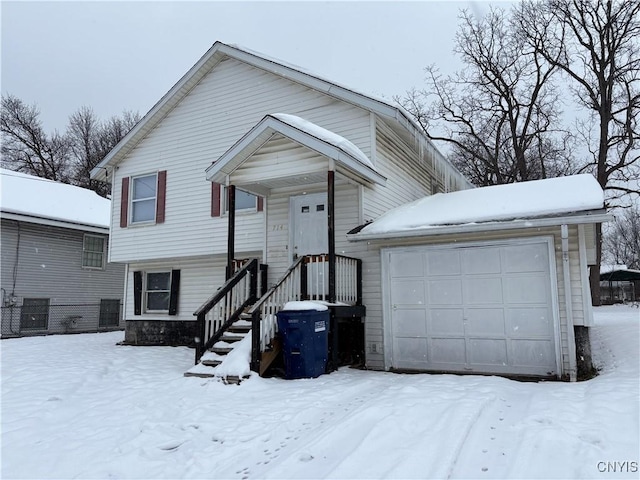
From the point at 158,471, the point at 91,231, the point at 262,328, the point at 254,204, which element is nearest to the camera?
the point at 158,471

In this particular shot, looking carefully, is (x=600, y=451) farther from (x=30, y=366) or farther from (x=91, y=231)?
(x=91, y=231)

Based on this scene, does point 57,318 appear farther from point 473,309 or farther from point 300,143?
point 473,309

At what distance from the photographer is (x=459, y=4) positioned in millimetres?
24422

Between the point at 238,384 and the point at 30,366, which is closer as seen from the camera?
the point at 238,384

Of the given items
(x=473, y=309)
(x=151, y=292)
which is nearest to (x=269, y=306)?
(x=473, y=309)

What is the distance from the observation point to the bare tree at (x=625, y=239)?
155 ft

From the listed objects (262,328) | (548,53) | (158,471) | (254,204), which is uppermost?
(548,53)

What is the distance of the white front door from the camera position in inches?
382

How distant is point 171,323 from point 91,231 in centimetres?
767

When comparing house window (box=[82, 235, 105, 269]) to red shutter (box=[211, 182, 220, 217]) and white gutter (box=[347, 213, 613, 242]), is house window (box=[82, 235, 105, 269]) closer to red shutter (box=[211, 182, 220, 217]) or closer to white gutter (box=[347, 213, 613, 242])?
red shutter (box=[211, 182, 220, 217])

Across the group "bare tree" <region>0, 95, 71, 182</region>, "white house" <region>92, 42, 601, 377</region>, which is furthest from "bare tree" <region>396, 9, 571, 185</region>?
"bare tree" <region>0, 95, 71, 182</region>

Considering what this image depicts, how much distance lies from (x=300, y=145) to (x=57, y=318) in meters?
13.1

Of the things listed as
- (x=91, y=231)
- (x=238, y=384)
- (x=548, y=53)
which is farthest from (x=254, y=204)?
(x=548, y=53)

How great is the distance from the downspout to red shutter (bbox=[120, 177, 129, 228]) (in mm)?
10767
